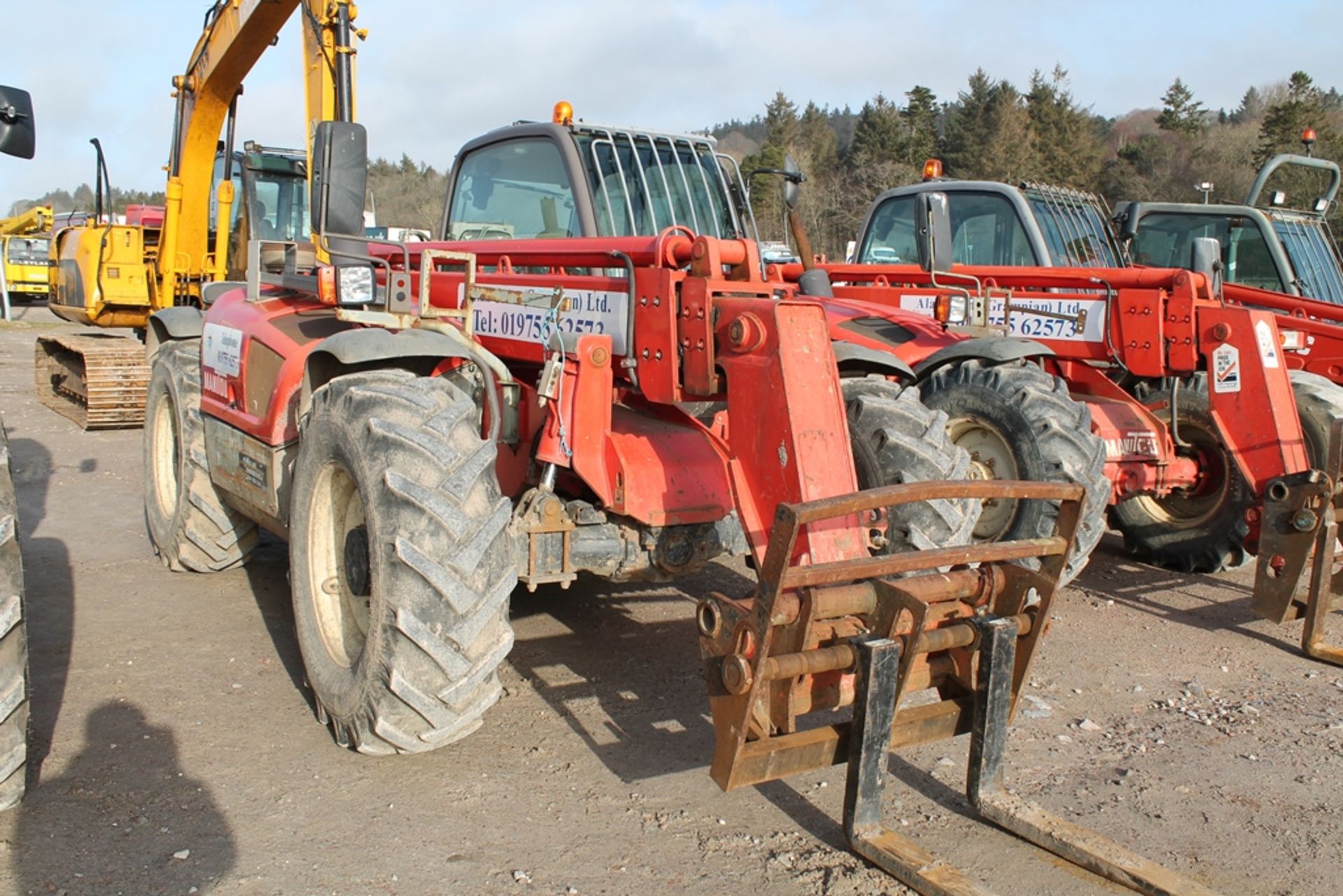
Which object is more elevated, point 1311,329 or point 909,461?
point 1311,329

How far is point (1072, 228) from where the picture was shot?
8.59 metres

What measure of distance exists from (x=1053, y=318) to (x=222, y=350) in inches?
192

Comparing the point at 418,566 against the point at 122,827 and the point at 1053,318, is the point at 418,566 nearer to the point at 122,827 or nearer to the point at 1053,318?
the point at 122,827

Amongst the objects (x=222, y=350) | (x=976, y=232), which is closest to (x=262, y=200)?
(x=222, y=350)

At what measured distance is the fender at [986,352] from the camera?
6.30m

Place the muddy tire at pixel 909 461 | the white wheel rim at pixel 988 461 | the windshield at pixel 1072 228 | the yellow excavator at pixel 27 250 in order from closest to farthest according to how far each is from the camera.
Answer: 1. the muddy tire at pixel 909 461
2. the white wheel rim at pixel 988 461
3. the windshield at pixel 1072 228
4. the yellow excavator at pixel 27 250

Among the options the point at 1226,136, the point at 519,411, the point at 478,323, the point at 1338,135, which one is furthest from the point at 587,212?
the point at 1226,136

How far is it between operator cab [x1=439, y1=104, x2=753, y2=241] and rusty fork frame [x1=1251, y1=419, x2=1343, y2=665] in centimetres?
292

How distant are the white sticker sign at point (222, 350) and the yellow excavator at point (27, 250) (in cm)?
2468

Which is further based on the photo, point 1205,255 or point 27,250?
point 27,250

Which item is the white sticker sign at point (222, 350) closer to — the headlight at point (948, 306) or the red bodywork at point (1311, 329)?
the headlight at point (948, 306)

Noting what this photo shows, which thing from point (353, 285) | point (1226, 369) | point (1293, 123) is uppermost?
point (1293, 123)

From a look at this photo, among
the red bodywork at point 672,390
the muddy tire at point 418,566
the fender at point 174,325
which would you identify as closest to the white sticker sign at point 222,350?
the red bodywork at point 672,390

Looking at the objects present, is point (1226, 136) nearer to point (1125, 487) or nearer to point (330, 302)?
point (1125, 487)
